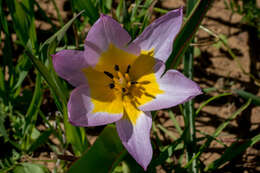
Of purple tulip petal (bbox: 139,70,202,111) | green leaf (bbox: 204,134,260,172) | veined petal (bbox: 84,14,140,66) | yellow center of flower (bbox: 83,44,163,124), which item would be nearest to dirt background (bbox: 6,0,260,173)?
green leaf (bbox: 204,134,260,172)

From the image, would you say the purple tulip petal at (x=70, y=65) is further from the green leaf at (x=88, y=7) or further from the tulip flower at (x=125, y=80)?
the green leaf at (x=88, y=7)

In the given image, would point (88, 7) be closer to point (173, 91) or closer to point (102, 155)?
point (173, 91)

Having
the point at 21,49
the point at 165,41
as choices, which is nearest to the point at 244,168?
the point at 165,41

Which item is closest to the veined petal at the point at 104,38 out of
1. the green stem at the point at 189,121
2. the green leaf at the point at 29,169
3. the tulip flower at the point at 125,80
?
the tulip flower at the point at 125,80

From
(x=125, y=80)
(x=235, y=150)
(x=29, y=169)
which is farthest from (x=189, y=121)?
(x=29, y=169)

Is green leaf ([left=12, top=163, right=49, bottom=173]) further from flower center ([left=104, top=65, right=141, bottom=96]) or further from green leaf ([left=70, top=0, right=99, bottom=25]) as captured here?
green leaf ([left=70, top=0, right=99, bottom=25])
